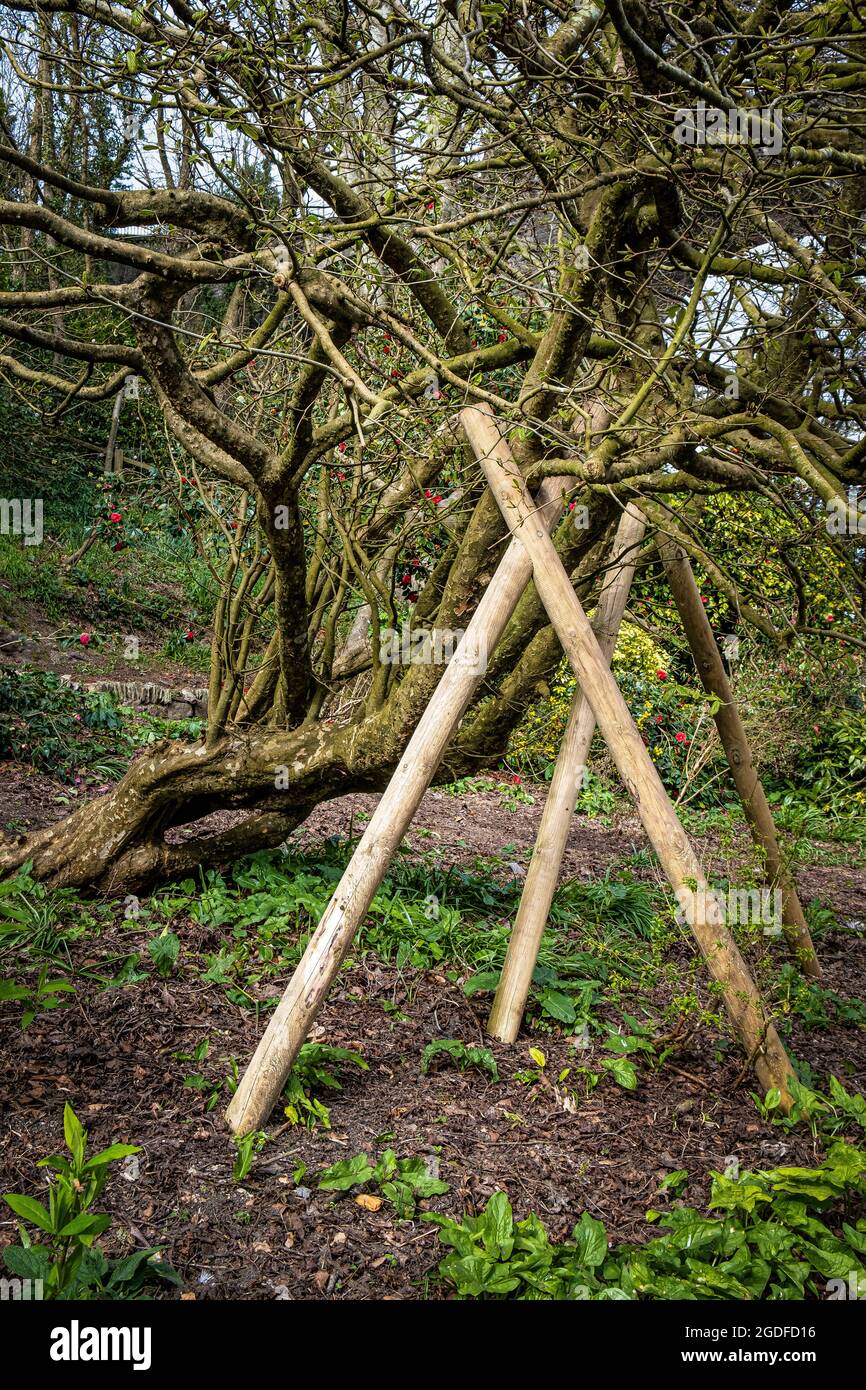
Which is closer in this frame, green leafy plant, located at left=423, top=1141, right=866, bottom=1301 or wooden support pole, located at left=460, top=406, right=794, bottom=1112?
green leafy plant, located at left=423, top=1141, right=866, bottom=1301

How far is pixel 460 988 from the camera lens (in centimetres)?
441

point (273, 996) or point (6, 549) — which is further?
point (6, 549)

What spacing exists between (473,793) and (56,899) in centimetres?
483

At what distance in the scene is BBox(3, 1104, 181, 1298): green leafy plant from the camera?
6.27ft

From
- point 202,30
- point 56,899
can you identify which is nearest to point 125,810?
point 56,899

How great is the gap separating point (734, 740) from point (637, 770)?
4.83 feet

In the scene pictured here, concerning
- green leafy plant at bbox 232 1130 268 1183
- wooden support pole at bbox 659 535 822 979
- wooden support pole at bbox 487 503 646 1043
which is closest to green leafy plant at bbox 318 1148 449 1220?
green leafy plant at bbox 232 1130 268 1183

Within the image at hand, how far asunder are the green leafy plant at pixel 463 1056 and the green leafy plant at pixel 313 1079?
0.85 feet

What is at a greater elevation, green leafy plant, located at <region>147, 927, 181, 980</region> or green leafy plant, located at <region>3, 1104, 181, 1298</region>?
green leafy plant, located at <region>147, 927, 181, 980</region>

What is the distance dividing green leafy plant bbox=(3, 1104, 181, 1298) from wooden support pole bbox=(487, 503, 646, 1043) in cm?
186

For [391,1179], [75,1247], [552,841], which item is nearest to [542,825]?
[552,841]

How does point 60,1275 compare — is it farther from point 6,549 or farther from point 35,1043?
point 6,549

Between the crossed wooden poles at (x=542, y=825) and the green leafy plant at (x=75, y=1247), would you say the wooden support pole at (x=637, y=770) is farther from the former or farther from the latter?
the green leafy plant at (x=75, y=1247)

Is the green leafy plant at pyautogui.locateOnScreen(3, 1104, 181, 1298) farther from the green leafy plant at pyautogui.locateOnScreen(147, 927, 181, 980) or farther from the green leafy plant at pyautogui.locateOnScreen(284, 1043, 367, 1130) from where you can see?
the green leafy plant at pyautogui.locateOnScreen(147, 927, 181, 980)
